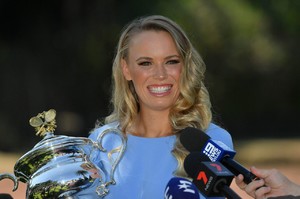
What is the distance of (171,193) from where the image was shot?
5.65 ft

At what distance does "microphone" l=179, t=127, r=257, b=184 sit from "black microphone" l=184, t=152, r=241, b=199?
10cm

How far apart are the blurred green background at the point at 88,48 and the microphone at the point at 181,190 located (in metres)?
11.4

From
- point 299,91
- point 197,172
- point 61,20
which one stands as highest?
point 197,172

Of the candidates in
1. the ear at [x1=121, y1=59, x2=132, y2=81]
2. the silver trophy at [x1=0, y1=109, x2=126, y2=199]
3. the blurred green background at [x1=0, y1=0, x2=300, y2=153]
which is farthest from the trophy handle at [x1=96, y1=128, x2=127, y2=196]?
the blurred green background at [x1=0, y1=0, x2=300, y2=153]

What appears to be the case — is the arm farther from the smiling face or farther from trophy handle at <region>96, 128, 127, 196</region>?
the smiling face

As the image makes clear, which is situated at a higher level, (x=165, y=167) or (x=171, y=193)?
(x=171, y=193)

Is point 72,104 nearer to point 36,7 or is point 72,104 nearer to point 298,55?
point 36,7

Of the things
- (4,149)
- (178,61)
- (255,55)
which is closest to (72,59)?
(4,149)

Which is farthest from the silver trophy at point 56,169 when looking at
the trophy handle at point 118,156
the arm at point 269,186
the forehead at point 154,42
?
the arm at point 269,186

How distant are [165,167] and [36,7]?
11525mm

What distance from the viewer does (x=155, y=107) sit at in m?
2.81

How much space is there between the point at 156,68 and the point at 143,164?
359 mm

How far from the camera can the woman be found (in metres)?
2.65

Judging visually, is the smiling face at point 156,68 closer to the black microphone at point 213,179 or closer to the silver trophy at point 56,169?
the silver trophy at point 56,169
